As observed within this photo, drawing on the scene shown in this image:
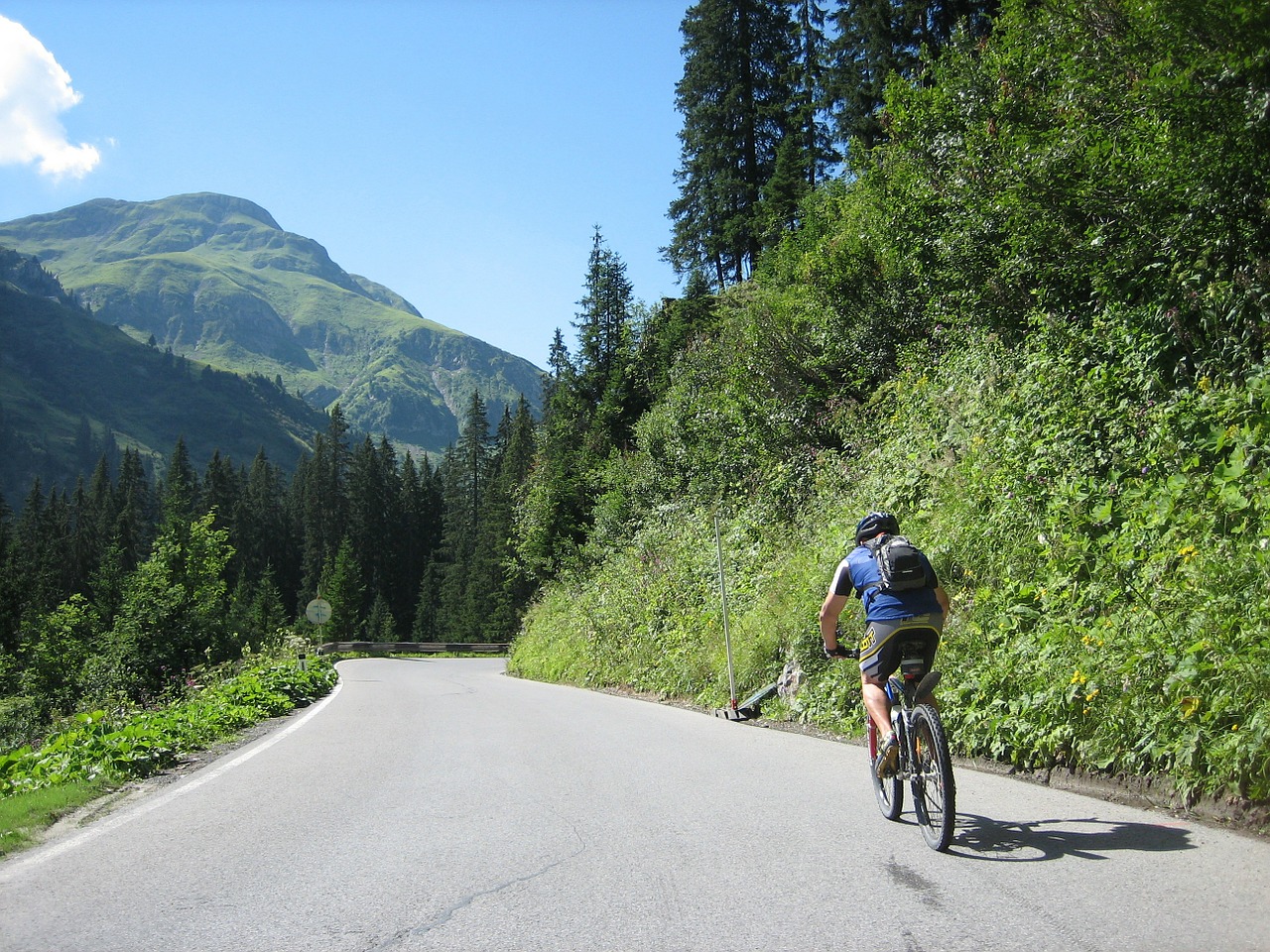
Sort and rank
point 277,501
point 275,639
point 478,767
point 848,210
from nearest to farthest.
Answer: point 478,767
point 848,210
point 275,639
point 277,501

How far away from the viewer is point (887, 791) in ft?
17.8

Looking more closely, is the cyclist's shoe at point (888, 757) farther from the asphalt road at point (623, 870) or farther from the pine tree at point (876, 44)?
the pine tree at point (876, 44)

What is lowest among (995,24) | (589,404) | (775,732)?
(775,732)

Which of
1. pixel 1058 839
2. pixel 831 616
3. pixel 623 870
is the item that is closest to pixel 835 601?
pixel 831 616

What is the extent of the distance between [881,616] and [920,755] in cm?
80

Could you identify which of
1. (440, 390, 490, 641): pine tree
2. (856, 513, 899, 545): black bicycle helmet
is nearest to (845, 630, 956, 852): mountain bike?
(856, 513, 899, 545): black bicycle helmet

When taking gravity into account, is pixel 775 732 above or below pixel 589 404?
below

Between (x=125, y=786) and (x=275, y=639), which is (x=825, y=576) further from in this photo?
(x=275, y=639)

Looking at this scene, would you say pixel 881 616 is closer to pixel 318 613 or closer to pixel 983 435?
pixel 983 435

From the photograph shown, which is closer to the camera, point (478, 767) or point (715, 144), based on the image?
point (478, 767)

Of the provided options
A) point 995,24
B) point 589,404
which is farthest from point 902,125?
point 589,404

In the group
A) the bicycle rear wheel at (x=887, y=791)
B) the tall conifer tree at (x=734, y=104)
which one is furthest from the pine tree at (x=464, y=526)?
the bicycle rear wheel at (x=887, y=791)

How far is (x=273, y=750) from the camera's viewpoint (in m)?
9.54

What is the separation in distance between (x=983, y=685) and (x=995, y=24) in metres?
13.2
